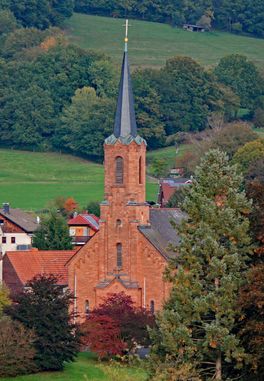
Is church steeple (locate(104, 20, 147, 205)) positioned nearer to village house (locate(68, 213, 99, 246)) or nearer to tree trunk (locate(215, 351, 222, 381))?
village house (locate(68, 213, 99, 246))

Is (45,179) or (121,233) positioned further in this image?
(45,179)

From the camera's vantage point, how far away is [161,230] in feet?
301

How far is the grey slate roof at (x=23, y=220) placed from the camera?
377 ft

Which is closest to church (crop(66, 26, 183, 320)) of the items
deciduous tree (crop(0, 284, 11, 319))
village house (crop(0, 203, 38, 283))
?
→ deciduous tree (crop(0, 284, 11, 319))

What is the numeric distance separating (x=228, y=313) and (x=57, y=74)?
4297 inches

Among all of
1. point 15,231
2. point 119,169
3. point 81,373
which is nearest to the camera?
point 81,373

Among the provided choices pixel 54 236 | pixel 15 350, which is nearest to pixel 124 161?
pixel 15 350

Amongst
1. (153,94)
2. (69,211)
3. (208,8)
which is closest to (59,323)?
(69,211)

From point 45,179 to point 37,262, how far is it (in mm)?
45073

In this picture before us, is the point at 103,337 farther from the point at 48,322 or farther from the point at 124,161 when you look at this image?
the point at 124,161

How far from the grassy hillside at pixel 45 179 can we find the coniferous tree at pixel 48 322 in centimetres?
4821

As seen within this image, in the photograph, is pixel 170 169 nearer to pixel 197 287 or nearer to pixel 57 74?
pixel 57 74

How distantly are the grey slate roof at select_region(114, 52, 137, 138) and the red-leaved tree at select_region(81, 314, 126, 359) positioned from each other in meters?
10.2

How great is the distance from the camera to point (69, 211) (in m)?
126
